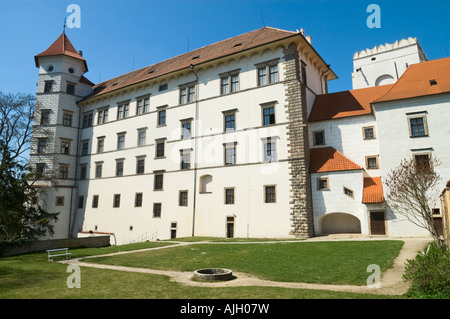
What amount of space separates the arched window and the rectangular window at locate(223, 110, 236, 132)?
479 centimetres

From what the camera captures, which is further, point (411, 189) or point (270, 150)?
point (270, 150)

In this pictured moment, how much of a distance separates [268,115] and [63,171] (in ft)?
90.6

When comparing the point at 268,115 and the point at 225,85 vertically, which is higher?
the point at 225,85

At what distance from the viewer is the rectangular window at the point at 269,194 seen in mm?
24656

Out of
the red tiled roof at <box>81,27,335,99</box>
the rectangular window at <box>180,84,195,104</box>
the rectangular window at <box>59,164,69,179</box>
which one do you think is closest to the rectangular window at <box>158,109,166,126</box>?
the rectangular window at <box>180,84,195,104</box>

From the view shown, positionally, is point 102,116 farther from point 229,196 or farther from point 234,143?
point 229,196

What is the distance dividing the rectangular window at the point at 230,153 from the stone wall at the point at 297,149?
5.14 metres

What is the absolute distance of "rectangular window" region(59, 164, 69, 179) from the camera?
38.0 meters

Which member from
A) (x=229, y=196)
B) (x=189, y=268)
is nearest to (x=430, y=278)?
(x=189, y=268)

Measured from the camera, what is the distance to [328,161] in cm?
2452

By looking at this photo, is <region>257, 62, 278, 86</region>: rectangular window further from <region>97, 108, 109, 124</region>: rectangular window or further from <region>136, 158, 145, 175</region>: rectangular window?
<region>97, 108, 109, 124</region>: rectangular window

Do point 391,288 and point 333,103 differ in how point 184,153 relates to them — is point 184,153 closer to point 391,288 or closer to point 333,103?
point 333,103

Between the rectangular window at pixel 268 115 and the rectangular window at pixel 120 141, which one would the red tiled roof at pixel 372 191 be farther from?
the rectangular window at pixel 120 141

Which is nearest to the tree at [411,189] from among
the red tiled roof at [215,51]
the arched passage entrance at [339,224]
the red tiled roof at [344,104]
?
the arched passage entrance at [339,224]
